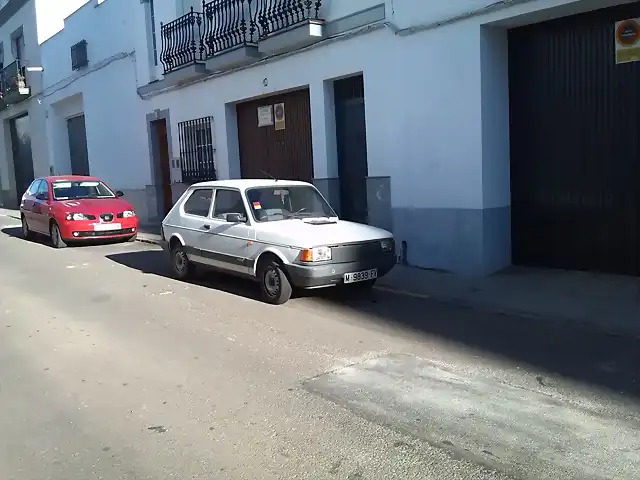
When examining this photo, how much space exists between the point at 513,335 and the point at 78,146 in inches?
879

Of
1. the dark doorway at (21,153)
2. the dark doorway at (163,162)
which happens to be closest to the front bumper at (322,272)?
the dark doorway at (163,162)

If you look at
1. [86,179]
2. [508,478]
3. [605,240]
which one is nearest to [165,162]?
[86,179]

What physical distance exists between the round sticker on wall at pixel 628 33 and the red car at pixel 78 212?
33.1 ft

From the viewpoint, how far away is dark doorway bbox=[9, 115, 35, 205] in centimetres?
2931

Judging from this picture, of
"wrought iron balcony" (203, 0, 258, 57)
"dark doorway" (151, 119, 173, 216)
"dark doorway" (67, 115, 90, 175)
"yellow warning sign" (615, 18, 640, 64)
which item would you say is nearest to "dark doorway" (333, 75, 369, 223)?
"wrought iron balcony" (203, 0, 258, 57)

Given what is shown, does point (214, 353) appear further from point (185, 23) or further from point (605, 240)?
point (185, 23)

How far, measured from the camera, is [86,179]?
1476 centimetres

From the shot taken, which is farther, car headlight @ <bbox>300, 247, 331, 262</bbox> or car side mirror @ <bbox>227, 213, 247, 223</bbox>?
car side mirror @ <bbox>227, 213, 247, 223</bbox>

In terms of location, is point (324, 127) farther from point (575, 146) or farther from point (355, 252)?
point (355, 252)

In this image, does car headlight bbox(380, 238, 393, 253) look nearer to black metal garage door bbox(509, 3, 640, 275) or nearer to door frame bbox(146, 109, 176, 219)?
black metal garage door bbox(509, 3, 640, 275)

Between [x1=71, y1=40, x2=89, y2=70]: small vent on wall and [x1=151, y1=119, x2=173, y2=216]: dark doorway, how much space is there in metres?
5.27

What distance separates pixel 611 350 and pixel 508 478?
2.92 m

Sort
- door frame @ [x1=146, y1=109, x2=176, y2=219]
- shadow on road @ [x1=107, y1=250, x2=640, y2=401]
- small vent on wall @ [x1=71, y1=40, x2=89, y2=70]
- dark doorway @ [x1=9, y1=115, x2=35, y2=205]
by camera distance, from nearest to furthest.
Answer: shadow on road @ [x1=107, y1=250, x2=640, y2=401] < door frame @ [x1=146, y1=109, x2=176, y2=219] < small vent on wall @ [x1=71, y1=40, x2=89, y2=70] < dark doorway @ [x1=9, y1=115, x2=35, y2=205]

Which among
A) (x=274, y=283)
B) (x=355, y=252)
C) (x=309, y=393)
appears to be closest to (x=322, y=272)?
(x=355, y=252)
